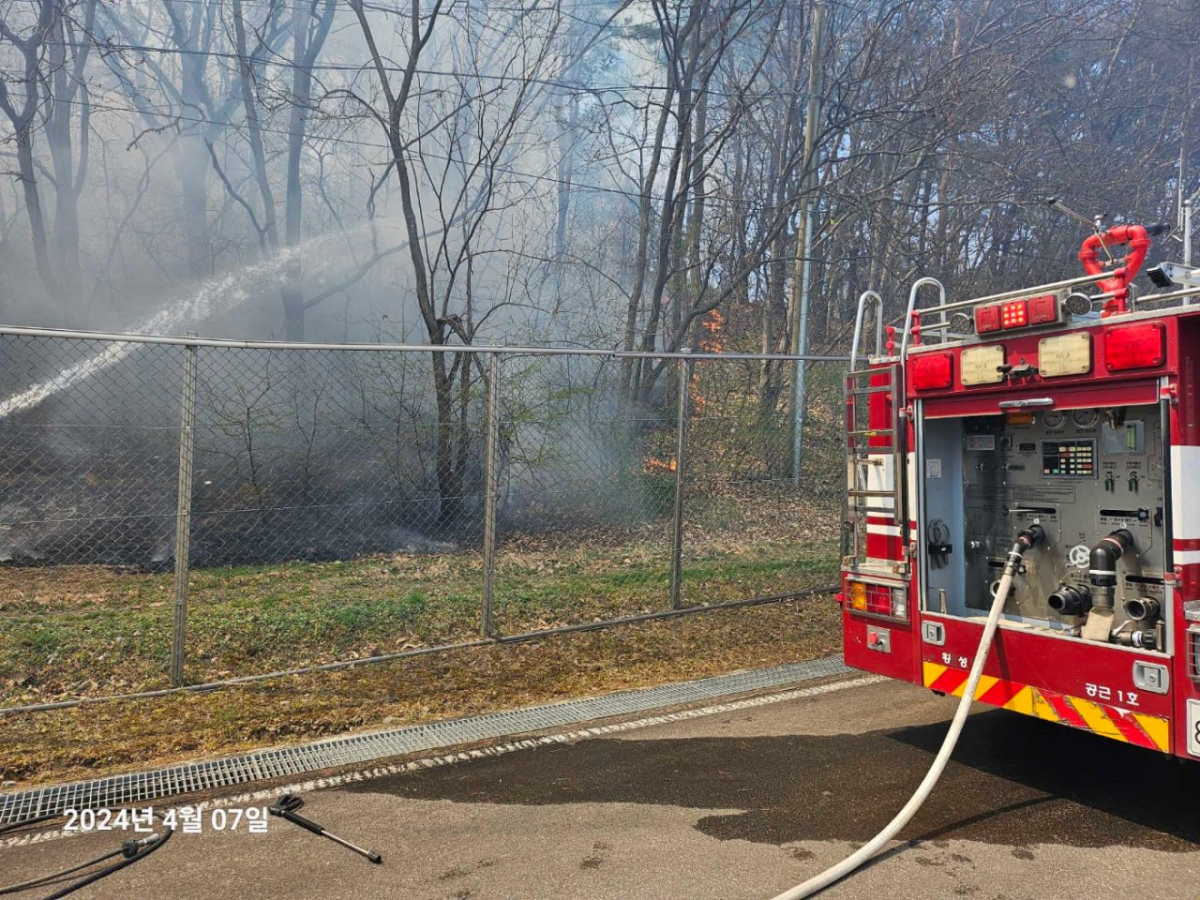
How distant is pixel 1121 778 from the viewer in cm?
433

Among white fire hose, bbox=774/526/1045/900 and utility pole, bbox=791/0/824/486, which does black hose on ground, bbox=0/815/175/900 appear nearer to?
white fire hose, bbox=774/526/1045/900

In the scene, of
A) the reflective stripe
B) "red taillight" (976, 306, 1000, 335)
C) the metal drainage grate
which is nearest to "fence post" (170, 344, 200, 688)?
the metal drainage grate

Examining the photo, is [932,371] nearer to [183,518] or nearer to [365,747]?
[365,747]

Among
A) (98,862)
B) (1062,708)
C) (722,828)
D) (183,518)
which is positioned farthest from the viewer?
(183,518)

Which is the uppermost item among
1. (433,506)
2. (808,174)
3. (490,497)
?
(808,174)

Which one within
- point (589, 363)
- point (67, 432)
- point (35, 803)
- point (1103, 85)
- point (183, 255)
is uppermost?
Result: point (1103, 85)

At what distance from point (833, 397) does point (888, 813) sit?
6.00 meters

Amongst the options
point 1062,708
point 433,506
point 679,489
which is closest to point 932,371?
point 1062,708

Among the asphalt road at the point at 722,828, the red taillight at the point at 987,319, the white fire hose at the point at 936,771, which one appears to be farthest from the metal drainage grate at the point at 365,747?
the red taillight at the point at 987,319

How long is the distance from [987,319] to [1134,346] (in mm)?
723

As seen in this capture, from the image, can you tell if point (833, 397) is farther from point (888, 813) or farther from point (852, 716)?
point (888, 813)

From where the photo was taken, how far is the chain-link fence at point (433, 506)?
7.32 m

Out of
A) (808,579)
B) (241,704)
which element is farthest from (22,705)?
(808,579)

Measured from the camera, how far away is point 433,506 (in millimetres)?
8258
